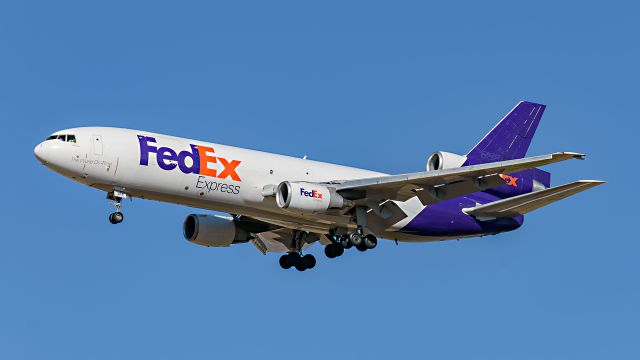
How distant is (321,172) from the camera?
A: 5144 centimetres

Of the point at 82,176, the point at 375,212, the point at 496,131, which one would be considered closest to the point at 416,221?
the point at 375,212

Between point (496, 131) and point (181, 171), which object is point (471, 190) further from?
point (181, 171)

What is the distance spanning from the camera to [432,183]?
160ft

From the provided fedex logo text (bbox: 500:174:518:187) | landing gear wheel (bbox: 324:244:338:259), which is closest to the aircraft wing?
landing gear wheel (bbox: 324:244:338:259)

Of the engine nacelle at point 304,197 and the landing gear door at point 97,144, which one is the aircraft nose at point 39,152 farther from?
the engine nacelle at point 304,197

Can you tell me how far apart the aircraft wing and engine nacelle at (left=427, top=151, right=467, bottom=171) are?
8.79 feet

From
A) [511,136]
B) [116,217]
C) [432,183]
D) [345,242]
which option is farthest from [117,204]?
[511,136]

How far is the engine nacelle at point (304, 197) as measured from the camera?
48.2 metres

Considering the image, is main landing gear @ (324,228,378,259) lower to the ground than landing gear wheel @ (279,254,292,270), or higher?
higher

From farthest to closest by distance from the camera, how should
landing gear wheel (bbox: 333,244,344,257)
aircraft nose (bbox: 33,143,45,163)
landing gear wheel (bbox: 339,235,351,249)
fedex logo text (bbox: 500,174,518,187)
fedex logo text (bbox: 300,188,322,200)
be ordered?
fedex logo text (bbox: 500,174,518,187) < landing gear wheel (bbox: 333,244,344,257) < landing gear wheel (bbox: 339,235,351,249) < fedex logo text (bbox: 300,188,322,200) < aircraft nose (bbox: 33,143,45,163)

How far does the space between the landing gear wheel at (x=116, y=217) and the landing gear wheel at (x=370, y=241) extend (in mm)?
10109

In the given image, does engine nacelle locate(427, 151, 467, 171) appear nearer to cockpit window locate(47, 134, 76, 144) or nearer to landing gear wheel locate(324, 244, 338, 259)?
landing gear wheel locate(324, 244, 338, 259)

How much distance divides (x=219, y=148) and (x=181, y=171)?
2203mm

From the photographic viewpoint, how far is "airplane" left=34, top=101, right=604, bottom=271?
4725cm
